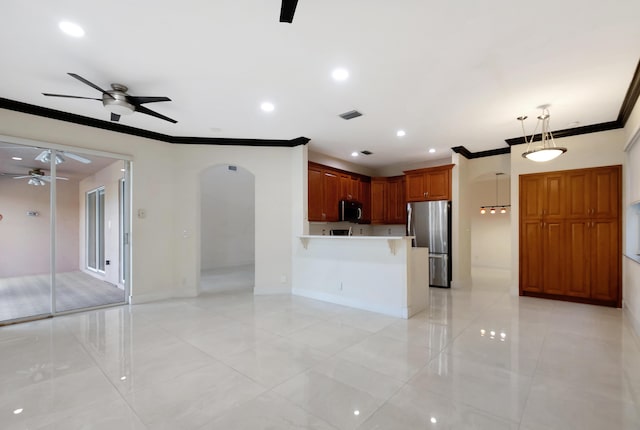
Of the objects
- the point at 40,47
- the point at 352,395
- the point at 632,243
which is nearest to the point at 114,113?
the point at 40,47

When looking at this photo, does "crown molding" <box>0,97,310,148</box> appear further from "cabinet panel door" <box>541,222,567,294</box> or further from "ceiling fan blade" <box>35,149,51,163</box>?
"cabinet panel door" <box>541,222,567,294</box>

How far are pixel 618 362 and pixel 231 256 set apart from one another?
8.69m

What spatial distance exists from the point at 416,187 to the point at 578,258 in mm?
2929

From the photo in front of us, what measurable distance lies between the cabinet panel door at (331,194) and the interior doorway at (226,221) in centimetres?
319

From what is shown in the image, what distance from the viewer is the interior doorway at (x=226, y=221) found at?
8.78m

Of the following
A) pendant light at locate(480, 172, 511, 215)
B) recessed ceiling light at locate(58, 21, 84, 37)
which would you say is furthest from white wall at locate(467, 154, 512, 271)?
recessed ceiling light at locate(58, 21, 84, 37)

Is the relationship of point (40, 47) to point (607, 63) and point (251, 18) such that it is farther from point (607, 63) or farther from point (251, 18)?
point (607, 63)

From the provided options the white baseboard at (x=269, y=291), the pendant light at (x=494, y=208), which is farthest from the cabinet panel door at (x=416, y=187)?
the white baseboard at (x=269, y=291)

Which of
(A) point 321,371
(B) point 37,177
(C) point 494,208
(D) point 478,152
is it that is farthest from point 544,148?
(B) point 37,177

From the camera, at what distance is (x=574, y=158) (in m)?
4.72

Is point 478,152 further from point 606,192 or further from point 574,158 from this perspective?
point 606,192

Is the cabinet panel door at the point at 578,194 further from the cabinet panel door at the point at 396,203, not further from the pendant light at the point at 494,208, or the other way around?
the pendant light at the point at 494,208

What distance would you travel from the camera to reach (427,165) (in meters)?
6.80

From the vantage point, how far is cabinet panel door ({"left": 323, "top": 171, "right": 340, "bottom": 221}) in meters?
6.15
